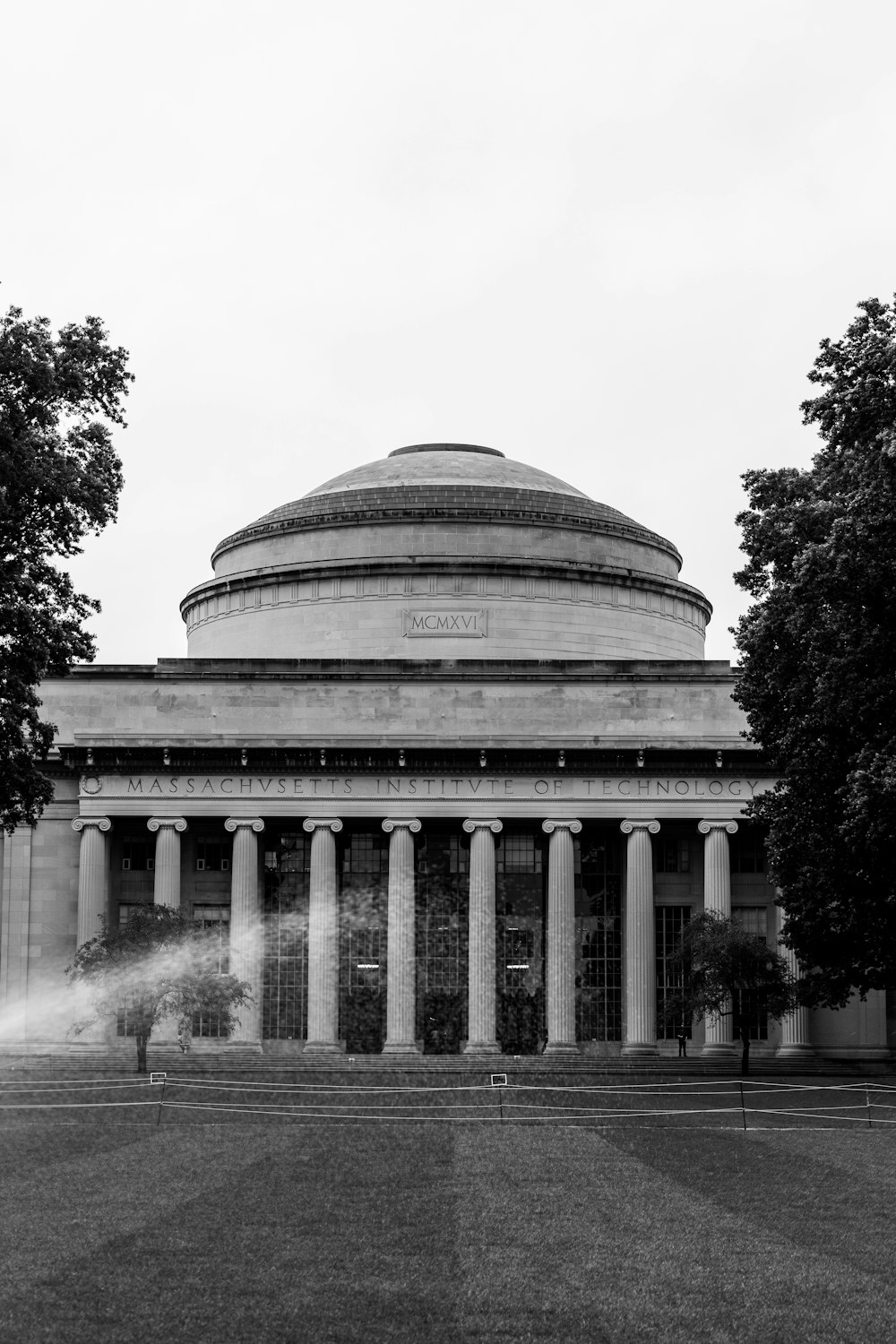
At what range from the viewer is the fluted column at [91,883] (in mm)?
68438

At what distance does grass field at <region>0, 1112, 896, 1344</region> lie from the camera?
16953 mm

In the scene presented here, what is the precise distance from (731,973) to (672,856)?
10.1 meters

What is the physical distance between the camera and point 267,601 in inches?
3282

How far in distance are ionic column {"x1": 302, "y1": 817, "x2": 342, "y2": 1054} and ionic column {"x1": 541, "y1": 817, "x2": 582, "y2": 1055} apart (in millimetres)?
7226

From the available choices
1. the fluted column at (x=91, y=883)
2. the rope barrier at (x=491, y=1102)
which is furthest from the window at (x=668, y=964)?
the fluted column at (x=91, y=883)

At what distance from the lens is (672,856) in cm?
7200

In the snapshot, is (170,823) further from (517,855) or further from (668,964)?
(668,964)

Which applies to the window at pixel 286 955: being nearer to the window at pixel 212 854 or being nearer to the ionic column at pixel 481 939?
the window at pixel 212 854

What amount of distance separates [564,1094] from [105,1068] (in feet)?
64.3

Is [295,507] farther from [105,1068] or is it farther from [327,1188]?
[327,1188]

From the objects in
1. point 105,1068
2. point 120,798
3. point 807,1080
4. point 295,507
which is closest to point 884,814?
point 807,1080

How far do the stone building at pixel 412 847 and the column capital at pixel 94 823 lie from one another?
0.23 feet

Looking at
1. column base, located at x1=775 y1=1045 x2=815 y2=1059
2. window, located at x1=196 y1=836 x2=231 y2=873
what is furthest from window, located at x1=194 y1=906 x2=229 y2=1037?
column base, located at x1=775 y1=1045 x2=815 y2=1059

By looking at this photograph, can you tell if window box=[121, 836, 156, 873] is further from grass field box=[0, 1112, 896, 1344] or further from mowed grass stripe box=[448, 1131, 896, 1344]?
mowed grass stripe box=[448, 1131, 896, 1344]
